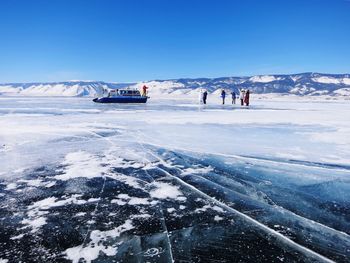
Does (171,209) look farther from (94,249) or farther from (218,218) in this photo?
(94,249)

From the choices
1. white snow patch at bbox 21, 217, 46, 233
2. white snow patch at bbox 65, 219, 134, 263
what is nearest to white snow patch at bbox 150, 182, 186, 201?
white snow patch at bbox 65, 219, 134, 263

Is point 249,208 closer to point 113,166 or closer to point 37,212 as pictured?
point 37,212

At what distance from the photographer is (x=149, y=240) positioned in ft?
8.93

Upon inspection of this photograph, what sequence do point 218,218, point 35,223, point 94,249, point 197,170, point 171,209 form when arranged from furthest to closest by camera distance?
1. point 197,170
2. point 171,209
3. point 218,218
4. point 35,223
5. point 94,249

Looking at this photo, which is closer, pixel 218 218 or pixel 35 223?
pixel 35 223

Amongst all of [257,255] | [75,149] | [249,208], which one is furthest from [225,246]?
[75,149]

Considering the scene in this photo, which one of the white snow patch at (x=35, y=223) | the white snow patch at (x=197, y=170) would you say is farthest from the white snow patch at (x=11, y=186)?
the white snow patch at (x=197, y=170)

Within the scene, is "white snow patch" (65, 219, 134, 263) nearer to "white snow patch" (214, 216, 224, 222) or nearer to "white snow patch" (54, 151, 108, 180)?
"white snow patch" (214, 216, 224, 222)

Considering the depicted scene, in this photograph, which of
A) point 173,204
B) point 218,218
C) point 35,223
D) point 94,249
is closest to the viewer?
point 94,249

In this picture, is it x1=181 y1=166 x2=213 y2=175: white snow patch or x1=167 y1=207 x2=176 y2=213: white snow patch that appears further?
x1=181 y1=166 x2=213 y2=175: white snow patch

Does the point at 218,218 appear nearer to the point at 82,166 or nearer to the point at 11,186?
the point at 11,186

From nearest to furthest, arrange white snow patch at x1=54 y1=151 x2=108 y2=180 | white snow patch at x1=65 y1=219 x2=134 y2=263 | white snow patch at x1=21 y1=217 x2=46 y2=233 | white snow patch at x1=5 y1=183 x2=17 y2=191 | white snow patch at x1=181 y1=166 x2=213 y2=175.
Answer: white snow patch at x1=65 y1=219 x2=134 y2=263, white snow patch at x1=21 y1=217 x2=46 y2=233, white snow patch at x1=5 y1=183 x2=17 y2=191, white snow patch at x1=54 y1=151 x2=108 y2=180, white snow patch at x1=181 y1=166 x2=213 y2=175

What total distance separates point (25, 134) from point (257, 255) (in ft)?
26.9

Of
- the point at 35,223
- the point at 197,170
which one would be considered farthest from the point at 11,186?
the point at 197,170
